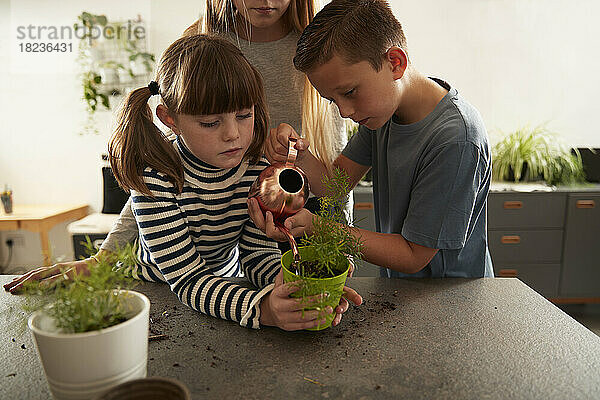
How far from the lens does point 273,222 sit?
100 centimetres

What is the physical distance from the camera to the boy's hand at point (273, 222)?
0.99 meters

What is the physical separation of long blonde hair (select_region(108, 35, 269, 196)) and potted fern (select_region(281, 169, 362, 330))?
0.29 m

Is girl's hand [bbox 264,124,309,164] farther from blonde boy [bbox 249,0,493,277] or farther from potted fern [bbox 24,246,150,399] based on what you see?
potted fern [bbox 24,246,150,399]

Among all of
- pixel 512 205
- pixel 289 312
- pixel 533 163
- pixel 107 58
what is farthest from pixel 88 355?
pixel 107 58

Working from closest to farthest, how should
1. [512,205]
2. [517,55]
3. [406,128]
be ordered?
[406,128]
[512,205]
[517,55]

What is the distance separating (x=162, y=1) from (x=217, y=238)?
10.2 ft

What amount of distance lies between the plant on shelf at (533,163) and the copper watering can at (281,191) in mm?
2702

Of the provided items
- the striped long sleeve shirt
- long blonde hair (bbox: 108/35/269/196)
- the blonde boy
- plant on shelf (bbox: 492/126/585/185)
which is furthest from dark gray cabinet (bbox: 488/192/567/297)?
long blonde hair (bbox: 108/35/269/196)

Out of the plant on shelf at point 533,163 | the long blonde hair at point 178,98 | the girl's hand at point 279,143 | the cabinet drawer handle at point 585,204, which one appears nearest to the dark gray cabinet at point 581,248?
the cabinet drawer handle at point 585,204

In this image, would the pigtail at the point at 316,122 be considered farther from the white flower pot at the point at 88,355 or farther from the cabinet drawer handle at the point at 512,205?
the cabinet drawer handle at the point at 512,205

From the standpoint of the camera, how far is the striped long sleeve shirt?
94cm

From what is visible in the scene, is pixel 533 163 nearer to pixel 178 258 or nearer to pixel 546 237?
pixel 546 237

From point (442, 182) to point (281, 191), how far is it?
1.16 ft

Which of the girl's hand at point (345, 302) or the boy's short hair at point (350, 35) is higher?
the boy's short hair at point (350, 35)
